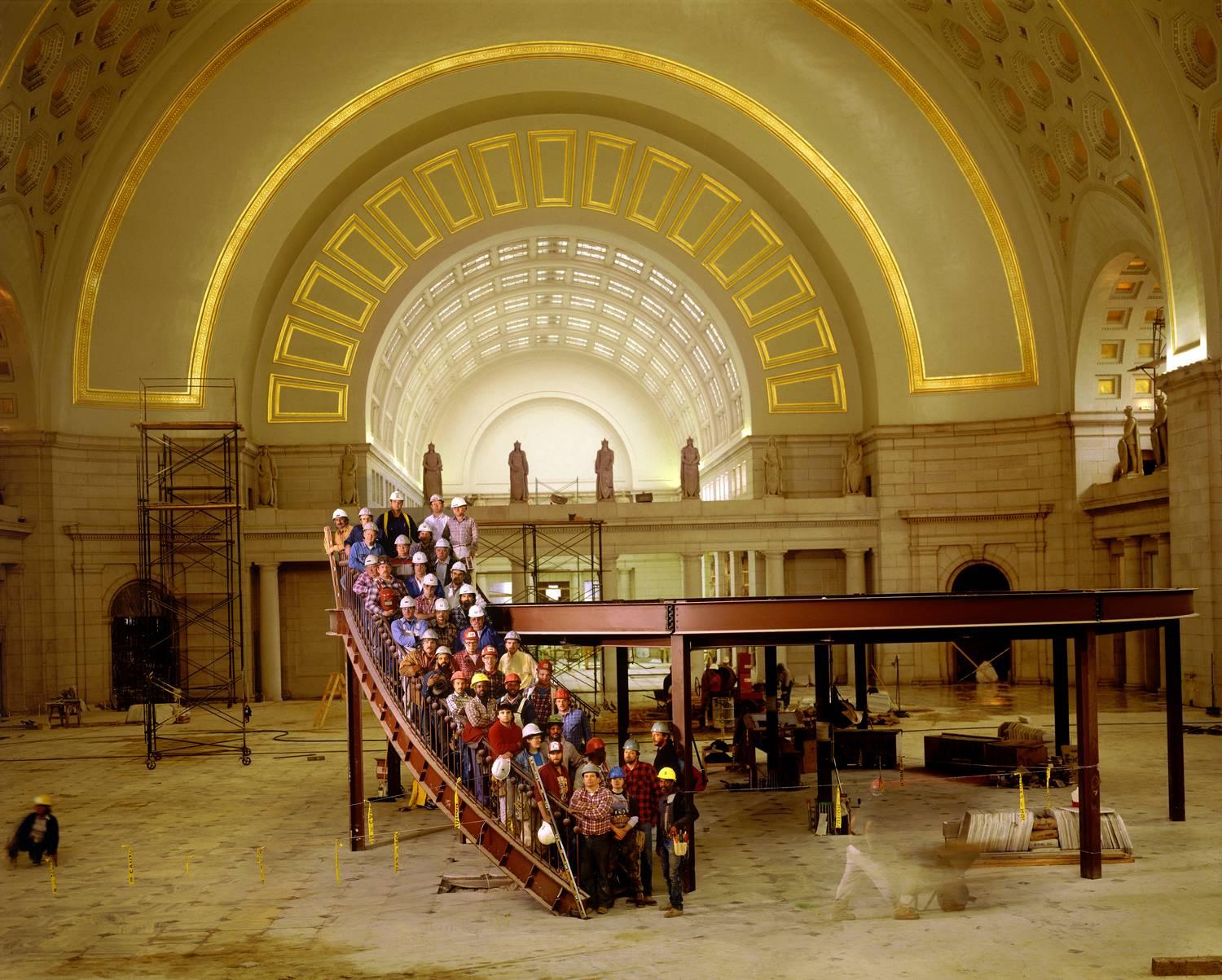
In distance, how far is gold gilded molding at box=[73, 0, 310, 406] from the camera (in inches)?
1227

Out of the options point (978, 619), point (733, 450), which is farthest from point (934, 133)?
point (978, 619)

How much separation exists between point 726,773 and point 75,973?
11.1 meters

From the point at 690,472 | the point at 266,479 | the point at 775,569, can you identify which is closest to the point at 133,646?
the point at 266,479

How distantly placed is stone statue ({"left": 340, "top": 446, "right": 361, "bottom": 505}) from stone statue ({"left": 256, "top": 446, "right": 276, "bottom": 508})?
1.89 meters

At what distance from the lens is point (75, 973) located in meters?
9.85

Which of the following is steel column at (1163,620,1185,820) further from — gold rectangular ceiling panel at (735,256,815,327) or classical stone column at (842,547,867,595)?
gold rectangular ceiling panel at (735,256,815,327)

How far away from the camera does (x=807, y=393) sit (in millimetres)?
36500

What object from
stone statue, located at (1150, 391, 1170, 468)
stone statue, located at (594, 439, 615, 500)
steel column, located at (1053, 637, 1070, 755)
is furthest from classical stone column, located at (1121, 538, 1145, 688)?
stone statue, located at (594, 439, 615, 500)

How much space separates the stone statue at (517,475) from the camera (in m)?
35.9

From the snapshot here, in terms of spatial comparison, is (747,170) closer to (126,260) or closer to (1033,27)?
(1033,27)

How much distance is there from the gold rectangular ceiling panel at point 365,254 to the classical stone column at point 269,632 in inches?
358

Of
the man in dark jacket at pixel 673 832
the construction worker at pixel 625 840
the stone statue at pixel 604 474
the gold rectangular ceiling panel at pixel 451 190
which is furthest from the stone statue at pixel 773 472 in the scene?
the construction worker at pixel 625 840

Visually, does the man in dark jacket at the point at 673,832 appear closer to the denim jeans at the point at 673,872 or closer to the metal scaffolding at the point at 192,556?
the denim jeans at the point at 673,872

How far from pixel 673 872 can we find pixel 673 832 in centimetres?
37
